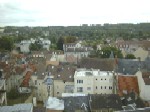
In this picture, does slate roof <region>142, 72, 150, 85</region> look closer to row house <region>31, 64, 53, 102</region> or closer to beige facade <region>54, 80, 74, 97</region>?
beige facade <region>54, 80, 74, 97</region>

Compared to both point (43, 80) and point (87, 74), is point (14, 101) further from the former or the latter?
point (87, 74)

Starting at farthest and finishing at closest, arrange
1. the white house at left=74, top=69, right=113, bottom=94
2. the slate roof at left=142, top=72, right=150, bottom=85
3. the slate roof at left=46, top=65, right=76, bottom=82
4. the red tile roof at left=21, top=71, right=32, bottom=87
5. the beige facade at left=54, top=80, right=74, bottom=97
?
the red tile roof at left=21, top=71, right=32, bottom=87
the slate roof at left=46, top=65, right=76, bottom=82
the beige facade at left=54, top=80, right=74, bottom=97
the white house at left=74, top=69, right=113, bottom=94
the slate roof at left=142, top=72, right=150, bottom=85

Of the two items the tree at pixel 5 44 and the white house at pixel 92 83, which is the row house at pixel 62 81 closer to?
the white house at pixel 92 83

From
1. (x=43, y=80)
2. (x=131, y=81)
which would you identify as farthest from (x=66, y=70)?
(x=131, y=81)

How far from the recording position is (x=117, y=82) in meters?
46.6

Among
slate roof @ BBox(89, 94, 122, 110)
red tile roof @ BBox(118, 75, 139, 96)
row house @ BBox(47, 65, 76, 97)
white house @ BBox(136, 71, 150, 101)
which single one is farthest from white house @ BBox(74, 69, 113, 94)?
slate roof @ BBox(89, 94, 122, 110)

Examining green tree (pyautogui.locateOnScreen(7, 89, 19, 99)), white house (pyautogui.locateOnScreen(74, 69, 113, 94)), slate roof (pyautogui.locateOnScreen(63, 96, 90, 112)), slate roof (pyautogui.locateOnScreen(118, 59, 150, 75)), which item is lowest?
green tree (pyautogui.locateOnScreen(7, 89, 19, 99))

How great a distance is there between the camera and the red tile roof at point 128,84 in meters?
45.5

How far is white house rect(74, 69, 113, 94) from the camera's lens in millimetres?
48906

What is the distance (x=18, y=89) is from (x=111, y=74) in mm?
19853

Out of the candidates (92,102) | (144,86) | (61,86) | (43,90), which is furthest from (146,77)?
(43,90)

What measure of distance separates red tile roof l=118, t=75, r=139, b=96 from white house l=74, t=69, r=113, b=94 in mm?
3121

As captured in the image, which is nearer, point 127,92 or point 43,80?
point 127,92

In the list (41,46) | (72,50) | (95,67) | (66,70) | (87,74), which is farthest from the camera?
(41,46)
